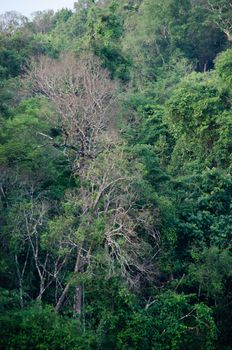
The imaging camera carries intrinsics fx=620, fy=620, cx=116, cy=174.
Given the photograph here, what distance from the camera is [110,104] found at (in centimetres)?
1684

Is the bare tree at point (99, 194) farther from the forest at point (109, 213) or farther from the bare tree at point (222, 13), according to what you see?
the bare tree at point (222, 13)

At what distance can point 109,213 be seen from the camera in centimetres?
1275

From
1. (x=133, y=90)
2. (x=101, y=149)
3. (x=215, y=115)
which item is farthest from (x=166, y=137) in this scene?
(x=101, y=149)

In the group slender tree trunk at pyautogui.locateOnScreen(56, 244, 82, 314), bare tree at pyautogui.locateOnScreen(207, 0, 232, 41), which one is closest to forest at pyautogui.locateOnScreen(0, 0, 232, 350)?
slender tree trunk at pyautogui.locateOnScreen(56, 244, 82, 314)

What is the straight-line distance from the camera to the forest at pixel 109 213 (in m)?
12.3

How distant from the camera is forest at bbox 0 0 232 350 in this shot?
40.4ft

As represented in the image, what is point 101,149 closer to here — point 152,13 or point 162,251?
point 162,251

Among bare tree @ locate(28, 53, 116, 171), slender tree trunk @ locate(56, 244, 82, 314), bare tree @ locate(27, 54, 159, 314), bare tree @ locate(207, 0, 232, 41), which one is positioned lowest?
slender tree trunk @ locate(56, 244, 82, 314)

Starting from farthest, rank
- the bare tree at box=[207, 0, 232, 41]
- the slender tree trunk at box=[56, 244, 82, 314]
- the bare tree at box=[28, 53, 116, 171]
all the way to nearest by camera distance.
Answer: the bare tree at box=[207, 0, 232, 41]
the bare tree at box=[28, 53, 116, 171]
the slender tree trunk at box=[56, 244, 82, 314]

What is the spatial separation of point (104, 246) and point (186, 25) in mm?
13916

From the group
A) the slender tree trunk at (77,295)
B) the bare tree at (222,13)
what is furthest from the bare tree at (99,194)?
the bare tree at (222,13)

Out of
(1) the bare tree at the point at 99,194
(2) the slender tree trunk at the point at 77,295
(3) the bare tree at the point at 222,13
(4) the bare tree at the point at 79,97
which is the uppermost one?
(3) the bare tree at the point at 222,13

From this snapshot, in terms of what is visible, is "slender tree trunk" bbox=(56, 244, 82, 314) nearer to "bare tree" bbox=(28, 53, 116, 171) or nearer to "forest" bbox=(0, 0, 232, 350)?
"forest" bbox=(0, 0, 232, 350)

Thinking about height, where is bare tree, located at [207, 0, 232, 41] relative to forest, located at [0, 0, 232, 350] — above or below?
above
